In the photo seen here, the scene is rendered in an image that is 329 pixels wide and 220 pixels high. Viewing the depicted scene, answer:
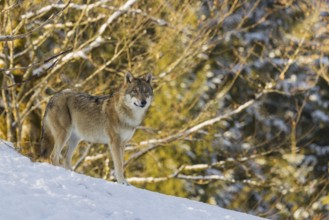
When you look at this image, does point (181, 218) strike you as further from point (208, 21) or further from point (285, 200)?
point (285, 200)

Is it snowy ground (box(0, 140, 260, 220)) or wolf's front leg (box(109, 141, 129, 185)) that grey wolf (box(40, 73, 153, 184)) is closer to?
wolf's front leg (box(109, 141, 129, 185))

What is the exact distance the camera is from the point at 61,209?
20.4 ft

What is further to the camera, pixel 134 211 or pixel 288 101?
pixel 288 101

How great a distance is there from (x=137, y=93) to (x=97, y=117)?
73 cm

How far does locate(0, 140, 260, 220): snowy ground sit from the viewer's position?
20.2ft

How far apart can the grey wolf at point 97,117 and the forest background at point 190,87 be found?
0.75 meters

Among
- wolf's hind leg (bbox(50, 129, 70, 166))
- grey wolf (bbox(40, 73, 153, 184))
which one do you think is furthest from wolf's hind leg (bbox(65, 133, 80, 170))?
wolf's hind leg (bbox(50, 129, 70, 166))

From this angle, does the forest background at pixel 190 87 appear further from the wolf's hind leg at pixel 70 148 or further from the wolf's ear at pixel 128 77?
the wolf's ear at pixel 128 77

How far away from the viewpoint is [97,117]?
10359 millimetres

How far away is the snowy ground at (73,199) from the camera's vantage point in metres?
6.15

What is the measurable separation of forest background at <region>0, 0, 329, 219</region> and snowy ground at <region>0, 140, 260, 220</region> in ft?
7.26

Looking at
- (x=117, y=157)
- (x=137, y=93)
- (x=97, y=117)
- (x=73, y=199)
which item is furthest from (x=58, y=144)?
(x=73, y=199)

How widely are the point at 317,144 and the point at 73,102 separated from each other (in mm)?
14285

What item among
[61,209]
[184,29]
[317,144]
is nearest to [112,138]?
[61,209]
